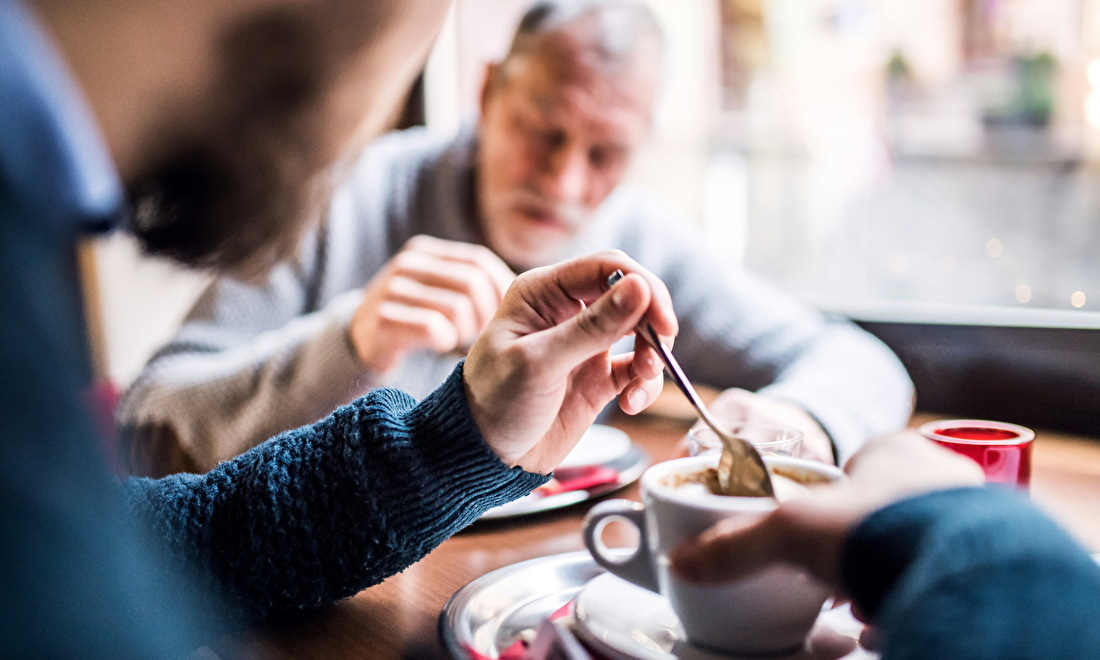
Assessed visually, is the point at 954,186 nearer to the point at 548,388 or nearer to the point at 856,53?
the point at 856,53

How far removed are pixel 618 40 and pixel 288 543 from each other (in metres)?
0.79

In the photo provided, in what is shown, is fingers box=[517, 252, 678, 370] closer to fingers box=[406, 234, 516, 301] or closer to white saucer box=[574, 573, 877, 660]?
white saucer box=[574, 573, 877, 660]

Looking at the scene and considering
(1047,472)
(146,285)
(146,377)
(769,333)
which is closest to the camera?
(1047,472)

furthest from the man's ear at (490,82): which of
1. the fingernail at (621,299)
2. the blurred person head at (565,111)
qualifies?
the fingernail at (621,299)

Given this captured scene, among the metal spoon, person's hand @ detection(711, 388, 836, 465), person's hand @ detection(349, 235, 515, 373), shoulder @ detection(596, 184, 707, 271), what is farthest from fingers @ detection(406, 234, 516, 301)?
shoulder @ detection(596, 184, 707, 271)

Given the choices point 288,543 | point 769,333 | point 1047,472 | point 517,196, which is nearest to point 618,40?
point 517,196

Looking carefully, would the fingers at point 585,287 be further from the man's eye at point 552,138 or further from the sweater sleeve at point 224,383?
the man's eye at point 552,138

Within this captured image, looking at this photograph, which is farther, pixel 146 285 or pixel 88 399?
pixel 146 285

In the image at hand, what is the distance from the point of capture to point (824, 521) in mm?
337

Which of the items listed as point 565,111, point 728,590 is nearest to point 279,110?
point 728,590

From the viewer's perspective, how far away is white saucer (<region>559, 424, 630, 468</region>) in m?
0.68

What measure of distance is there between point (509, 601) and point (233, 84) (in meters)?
0.30

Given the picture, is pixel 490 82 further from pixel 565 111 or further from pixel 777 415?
pixel 777 415

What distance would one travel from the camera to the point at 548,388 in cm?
42
